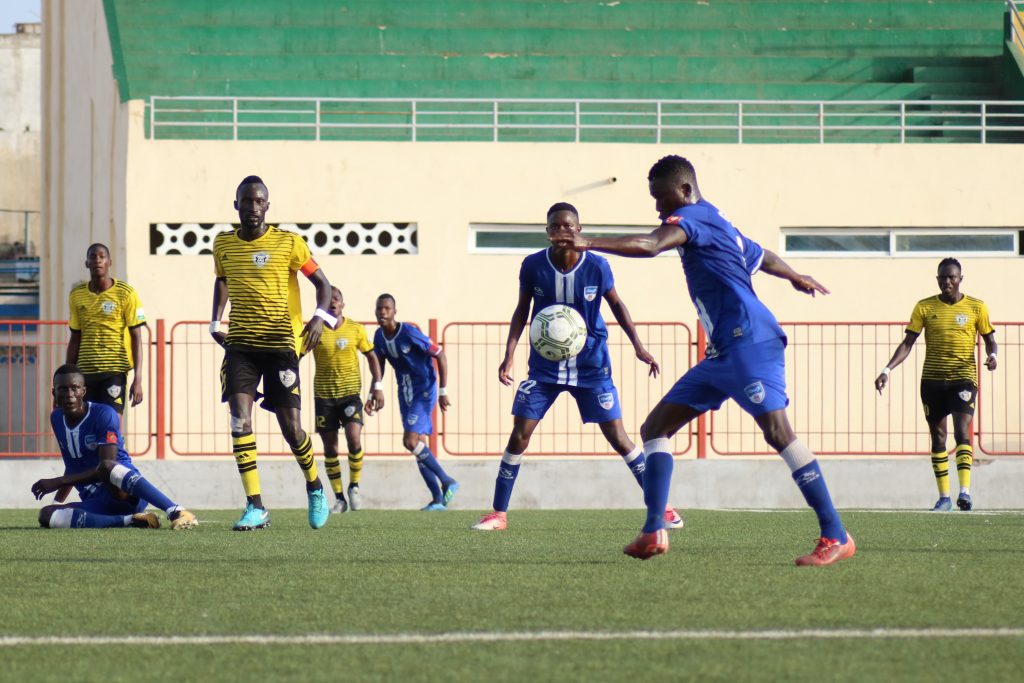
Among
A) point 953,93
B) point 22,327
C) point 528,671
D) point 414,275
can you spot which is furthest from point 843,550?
point 953,93

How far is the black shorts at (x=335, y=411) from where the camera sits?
43.9ft

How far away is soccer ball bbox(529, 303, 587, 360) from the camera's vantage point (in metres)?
9.20

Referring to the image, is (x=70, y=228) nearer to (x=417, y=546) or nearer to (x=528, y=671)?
(x=417, y=546)

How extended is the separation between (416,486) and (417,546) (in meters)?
7.93

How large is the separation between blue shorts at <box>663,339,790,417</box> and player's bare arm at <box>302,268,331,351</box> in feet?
9.24

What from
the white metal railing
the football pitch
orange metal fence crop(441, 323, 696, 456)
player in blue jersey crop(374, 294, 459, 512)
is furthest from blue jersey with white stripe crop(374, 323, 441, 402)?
the white metal railing

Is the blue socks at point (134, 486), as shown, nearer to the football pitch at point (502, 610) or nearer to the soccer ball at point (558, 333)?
the football pitch at point (502, 610)

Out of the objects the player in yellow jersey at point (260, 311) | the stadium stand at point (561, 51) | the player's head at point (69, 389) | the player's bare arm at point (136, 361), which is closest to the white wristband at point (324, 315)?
the player in yellow jersey at point (260, 311)

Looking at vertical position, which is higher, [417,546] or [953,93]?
[953,93]

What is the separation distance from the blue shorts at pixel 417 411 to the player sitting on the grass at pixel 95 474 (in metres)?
4.47

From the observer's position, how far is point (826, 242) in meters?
20.3

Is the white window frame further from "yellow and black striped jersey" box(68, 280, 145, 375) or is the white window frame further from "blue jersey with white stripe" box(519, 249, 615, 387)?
"blue jersey with white stripe" box(519, 249, 615, 387)

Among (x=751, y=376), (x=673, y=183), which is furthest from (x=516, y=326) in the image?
(x=751, y=376)

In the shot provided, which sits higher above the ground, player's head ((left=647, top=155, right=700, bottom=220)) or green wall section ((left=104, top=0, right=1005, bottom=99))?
green wall section ((left=104, top=0, right=1005, bottom=99))
